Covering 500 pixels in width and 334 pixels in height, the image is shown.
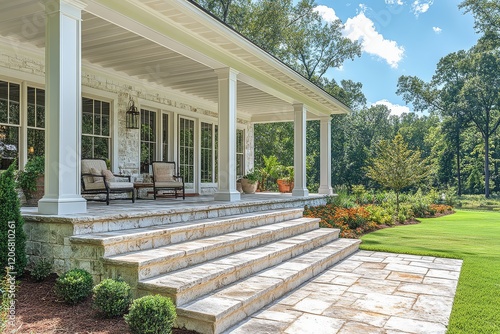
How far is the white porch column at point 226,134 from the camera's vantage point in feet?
23.2

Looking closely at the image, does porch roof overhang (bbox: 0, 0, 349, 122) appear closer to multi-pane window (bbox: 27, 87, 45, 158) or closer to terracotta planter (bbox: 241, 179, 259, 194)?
multi-pane window (bbox: 27, 87, 45, 158)

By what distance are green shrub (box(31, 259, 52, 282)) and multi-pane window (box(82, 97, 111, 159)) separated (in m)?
4.20

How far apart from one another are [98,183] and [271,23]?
15.2m

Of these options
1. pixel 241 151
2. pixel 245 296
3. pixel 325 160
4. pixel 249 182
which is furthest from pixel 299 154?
pixel 245 296

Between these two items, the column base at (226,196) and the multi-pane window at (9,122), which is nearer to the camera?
the multi-pane window at (9,122)

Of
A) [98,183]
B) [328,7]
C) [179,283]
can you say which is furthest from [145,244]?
[328,7]

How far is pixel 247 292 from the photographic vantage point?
3576 mm

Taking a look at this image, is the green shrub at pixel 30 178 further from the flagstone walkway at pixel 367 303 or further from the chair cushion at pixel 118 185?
the flagstone walkway at pixel 367 303

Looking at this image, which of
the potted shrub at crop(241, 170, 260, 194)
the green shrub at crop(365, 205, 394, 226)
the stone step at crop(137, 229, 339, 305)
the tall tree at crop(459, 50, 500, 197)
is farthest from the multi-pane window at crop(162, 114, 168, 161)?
the tall tree at crop(459, 50, 500, 197)

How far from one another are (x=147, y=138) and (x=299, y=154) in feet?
12.7

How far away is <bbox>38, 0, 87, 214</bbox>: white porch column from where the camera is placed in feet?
13.1

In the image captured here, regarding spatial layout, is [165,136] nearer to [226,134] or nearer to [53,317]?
[226,134]

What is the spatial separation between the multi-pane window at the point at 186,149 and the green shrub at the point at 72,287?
269 inches

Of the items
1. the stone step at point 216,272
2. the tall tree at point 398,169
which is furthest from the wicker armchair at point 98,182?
the tall tree at point 398,169
